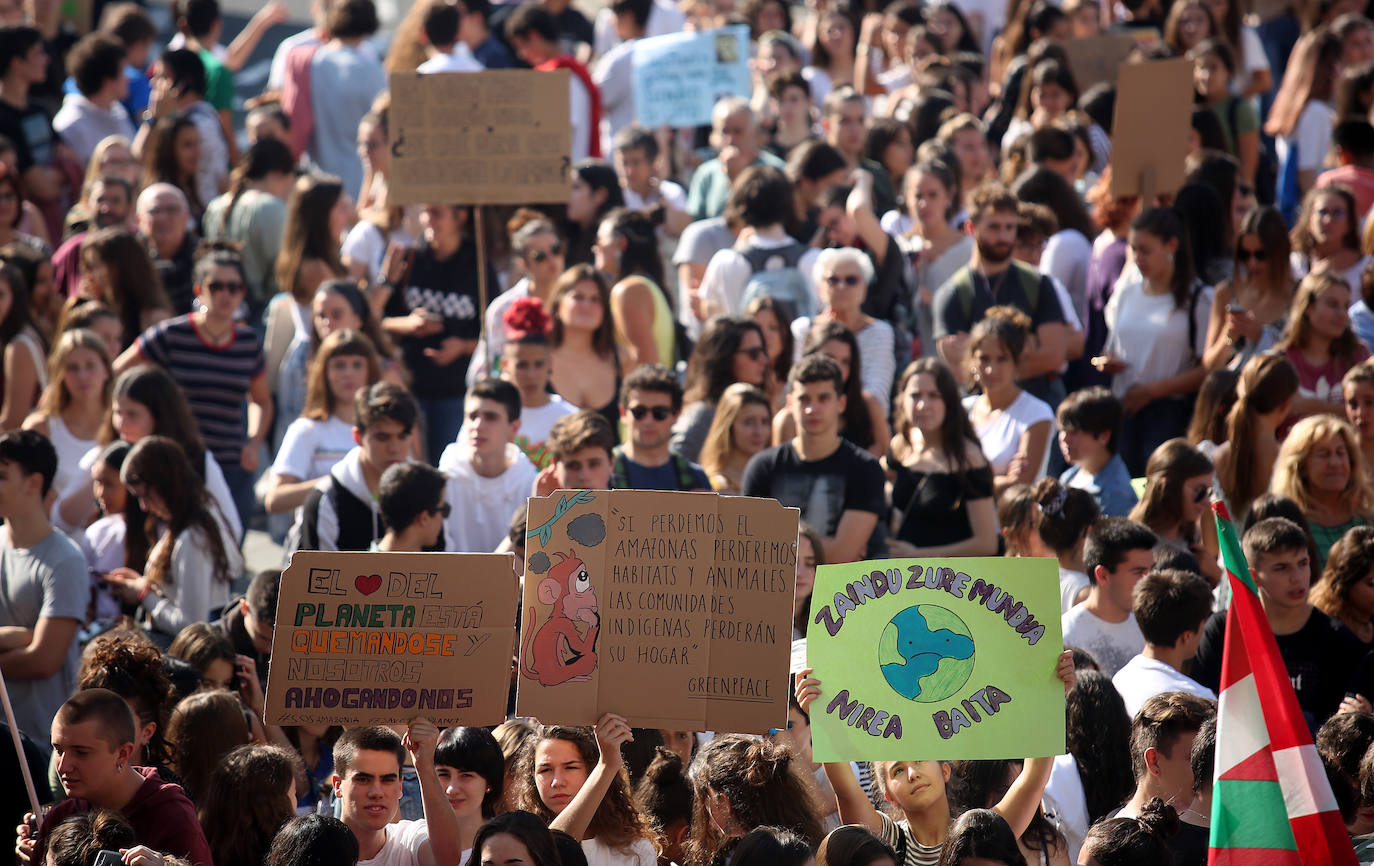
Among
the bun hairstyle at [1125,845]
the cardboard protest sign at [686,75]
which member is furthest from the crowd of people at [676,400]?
the cardboard protest sign at [686,75]

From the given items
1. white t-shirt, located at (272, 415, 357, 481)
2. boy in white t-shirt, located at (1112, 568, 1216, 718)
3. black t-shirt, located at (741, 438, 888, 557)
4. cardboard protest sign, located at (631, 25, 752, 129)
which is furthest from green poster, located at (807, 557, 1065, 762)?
cardboard protest sign, located at (631, 25, 752, 129)

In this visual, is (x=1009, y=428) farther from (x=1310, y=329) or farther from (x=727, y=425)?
(x=1310, y=329)

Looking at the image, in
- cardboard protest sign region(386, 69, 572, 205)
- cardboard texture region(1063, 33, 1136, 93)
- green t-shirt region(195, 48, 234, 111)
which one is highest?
green t-shirt region(195, 48, 234, 111)

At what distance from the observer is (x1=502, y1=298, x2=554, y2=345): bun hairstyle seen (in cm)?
803

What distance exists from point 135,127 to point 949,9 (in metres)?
6.56

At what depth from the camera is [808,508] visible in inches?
278

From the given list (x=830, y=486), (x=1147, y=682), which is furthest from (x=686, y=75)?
(x=1147, y=682)

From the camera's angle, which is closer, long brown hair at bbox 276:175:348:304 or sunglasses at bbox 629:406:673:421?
sunglasses at bbox 629:406:673:421

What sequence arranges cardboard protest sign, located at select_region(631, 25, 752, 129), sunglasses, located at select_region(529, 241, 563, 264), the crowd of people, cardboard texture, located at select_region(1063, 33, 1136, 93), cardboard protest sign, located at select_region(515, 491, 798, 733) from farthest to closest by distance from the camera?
cardboard protest sign, located at select_region(631, 25, 752, 129) → cardboard texture, located at select_region(1063, 33, 1136, 93) → sunglasses, located at select_region(529, 241, 563, 264) → the crowd of people → cardboard protest sign, located at select_region(515, 491, 798, 733)

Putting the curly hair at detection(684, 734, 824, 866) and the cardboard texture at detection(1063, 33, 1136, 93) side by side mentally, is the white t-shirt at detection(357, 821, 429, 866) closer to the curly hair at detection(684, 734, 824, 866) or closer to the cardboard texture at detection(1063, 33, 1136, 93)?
the curly hair at detection(684, 734, 824, 866)

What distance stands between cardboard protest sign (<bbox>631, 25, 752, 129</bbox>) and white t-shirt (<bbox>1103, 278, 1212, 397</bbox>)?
4.35 metres

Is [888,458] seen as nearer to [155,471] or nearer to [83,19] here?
[155,471]

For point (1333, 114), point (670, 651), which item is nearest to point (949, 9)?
point (1333, 114)

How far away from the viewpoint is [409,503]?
251 inches
